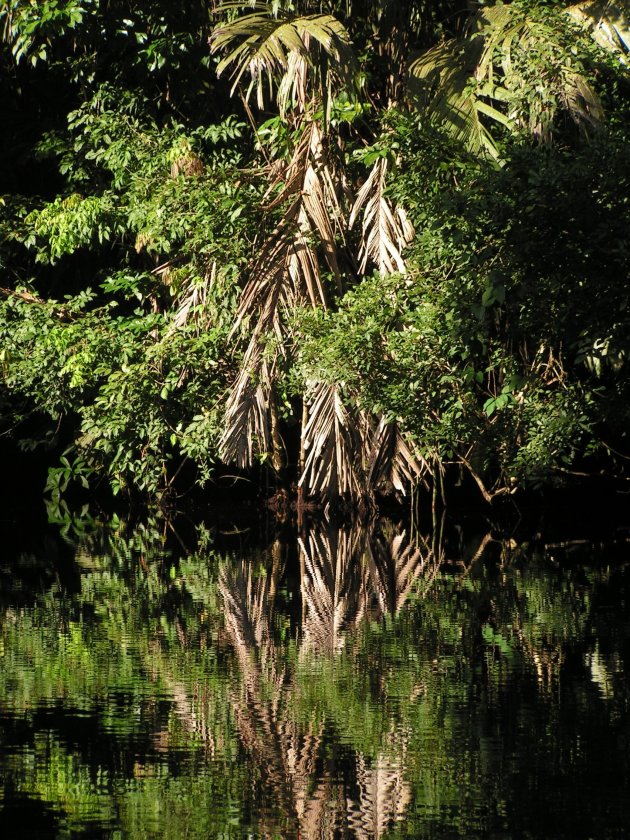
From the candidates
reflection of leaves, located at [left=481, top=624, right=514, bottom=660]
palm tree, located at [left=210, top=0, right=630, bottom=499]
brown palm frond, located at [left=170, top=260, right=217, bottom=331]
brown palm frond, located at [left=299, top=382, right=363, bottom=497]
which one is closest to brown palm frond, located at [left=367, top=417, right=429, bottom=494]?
palm tree, located at [left=210, top=0, right=630, bottom=499]

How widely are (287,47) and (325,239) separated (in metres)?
1.71

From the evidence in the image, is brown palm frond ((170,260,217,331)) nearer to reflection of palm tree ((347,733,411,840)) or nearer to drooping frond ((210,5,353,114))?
drooping frond ((210,5,353,114))

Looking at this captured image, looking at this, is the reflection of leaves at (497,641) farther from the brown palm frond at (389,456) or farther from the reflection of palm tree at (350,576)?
the brown palm frond at (389,456)

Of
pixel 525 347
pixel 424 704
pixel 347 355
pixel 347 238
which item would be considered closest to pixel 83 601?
pixel 424 704

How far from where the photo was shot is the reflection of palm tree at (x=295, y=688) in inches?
123

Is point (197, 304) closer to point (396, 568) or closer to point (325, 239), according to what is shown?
point (325, 239)

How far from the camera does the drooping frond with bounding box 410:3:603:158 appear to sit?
8.97 meters

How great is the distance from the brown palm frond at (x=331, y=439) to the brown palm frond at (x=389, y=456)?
0.63 feet

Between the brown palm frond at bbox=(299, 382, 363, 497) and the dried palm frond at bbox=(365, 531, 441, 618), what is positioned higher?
the brown palm frond at bbox=(299, 382, 363, 497)

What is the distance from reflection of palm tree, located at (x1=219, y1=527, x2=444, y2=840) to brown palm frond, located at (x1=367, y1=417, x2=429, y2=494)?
A: 160 centimetres

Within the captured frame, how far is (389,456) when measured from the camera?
35.0 ft

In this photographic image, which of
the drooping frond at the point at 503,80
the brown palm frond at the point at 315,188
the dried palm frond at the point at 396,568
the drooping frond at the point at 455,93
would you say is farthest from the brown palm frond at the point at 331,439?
the drooping frond at the point at 503,80

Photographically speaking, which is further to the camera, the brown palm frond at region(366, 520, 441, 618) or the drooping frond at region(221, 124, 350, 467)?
the drooping frond at region(221, 124, 350, 467)

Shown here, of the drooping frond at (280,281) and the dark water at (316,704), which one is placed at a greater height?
the drooping frond at (280,281)
